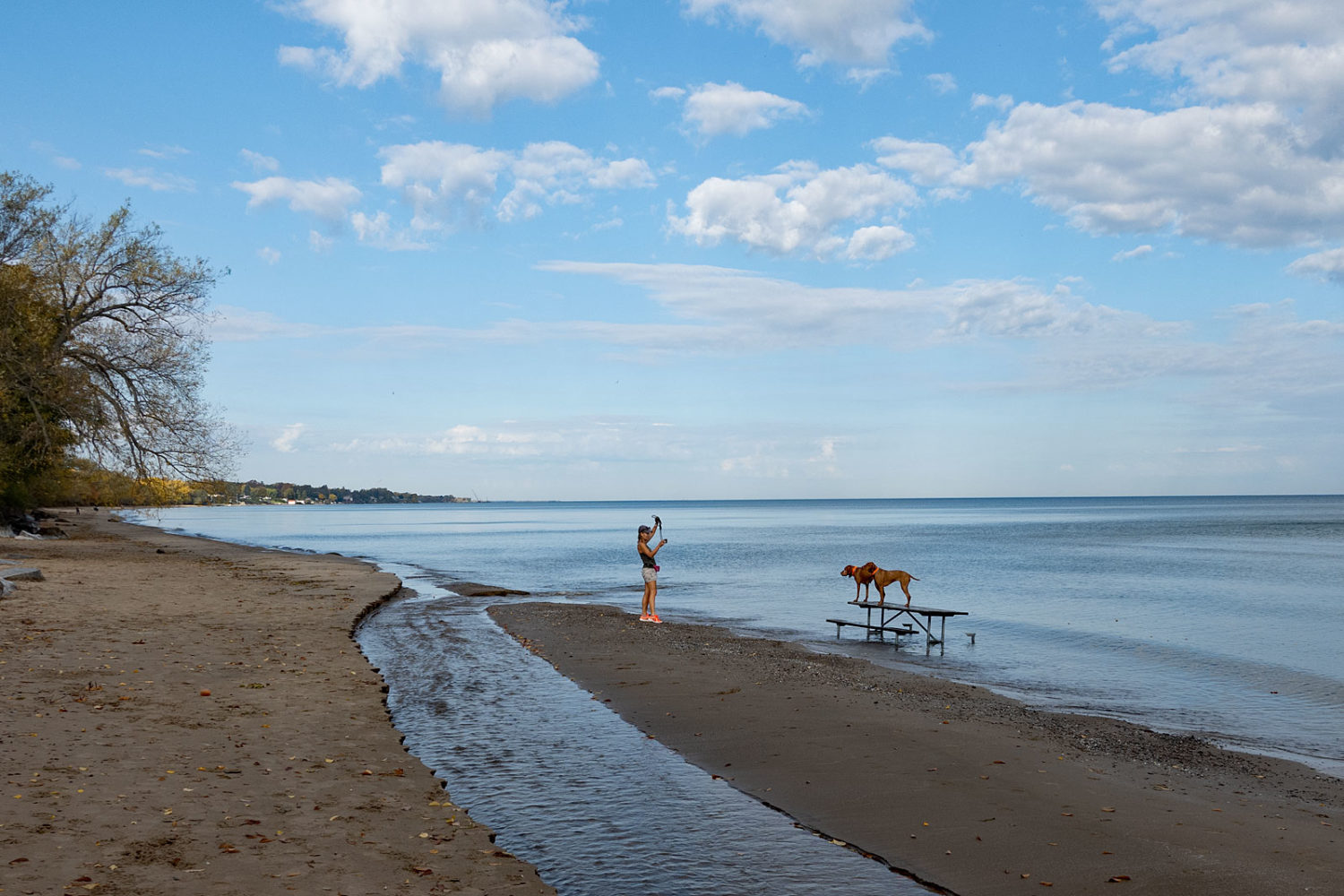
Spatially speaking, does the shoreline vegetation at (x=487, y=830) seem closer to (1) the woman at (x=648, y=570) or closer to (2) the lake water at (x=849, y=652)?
(2) the lake water at (x=849, y=652)

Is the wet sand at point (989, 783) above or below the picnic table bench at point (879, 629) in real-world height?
above

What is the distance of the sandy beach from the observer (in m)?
5.94

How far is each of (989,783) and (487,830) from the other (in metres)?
4.91

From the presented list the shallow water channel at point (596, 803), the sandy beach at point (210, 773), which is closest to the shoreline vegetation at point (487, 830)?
the sandy beach at point (210, 773)

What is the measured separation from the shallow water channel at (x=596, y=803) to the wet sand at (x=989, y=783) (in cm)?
45

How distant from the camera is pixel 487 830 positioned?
24.1 ft

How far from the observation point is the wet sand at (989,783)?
6.93 meters

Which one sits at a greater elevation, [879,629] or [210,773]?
[210,773]

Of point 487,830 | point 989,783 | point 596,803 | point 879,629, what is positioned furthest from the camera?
point 879,629

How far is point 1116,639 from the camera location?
907 inches

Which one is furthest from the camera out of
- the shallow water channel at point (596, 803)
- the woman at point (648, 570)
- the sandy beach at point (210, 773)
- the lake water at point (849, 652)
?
the woman at point (648, 570)

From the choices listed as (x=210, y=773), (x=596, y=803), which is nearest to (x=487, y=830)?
(x=596, y=803)

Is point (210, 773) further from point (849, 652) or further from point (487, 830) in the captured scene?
point (849, 652)

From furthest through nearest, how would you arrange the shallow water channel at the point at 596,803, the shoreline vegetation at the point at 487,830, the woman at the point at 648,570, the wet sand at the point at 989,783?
1. the woman at the point at 648,570
2. the wet sand at the point at 989,783
3. the shallow water channel at the point at 596,803
4. the shoreline vegetation at the point at 487,830
